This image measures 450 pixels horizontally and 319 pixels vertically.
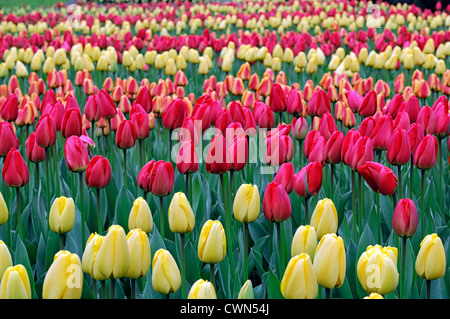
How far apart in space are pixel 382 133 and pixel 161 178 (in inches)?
41.2

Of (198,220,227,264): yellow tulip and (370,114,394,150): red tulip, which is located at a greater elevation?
(370,114,394,150): red tulip

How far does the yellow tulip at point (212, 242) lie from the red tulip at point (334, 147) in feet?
2.90

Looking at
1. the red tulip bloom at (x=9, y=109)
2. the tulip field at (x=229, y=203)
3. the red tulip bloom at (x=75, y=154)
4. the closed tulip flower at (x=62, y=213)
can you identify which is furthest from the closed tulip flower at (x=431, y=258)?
the red tulip bloom at (x=9, y=109)

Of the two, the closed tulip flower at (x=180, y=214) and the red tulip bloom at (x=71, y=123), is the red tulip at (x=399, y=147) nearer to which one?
the closed tulip flower at (x=180, y=214)

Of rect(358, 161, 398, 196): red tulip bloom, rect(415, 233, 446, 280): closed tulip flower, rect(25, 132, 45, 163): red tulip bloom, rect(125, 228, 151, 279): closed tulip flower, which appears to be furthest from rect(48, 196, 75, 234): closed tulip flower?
rect(415, 233, 446, 280): closed tulip flower

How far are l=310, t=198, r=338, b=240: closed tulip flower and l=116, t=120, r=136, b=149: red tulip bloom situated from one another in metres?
1.26

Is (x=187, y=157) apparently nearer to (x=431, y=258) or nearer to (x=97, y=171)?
→ (x=97, y=171)

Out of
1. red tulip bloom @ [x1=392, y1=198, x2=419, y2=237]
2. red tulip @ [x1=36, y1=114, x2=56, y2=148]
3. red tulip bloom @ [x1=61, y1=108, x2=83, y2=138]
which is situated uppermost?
red tulip bloom @ [x1=61, y1=108, x2=83, y2=138]

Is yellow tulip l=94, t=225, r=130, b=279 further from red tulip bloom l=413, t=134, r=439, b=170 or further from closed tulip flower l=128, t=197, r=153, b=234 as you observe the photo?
red tulip bloom l=413, t=134, r=439, b=170

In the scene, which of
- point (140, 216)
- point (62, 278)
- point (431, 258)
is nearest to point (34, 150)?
point (140, 216)

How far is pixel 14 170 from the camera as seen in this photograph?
8.74 feet

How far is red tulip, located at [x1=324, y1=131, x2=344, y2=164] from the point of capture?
106 inches

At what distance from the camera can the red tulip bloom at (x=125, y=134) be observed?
123 inches
